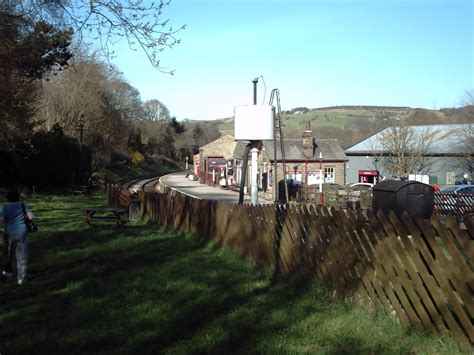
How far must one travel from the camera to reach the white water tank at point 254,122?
15.5 meters

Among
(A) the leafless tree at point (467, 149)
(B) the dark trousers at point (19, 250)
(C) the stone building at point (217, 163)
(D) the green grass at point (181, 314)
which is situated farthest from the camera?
(C) the stone building at point (217, 163)

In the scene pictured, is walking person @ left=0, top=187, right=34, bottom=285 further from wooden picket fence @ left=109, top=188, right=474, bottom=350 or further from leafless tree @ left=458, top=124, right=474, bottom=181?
leafless tree @ left=458, top=124, right=474, bottom=181

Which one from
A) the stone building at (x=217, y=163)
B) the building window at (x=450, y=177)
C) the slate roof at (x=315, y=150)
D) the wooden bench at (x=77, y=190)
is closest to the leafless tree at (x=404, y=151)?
the building window at (x=450, y=177)

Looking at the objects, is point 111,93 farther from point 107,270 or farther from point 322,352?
point 322,352

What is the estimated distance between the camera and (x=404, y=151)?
5247 cm

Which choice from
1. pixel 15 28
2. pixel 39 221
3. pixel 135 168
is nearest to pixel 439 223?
pixel 15 28

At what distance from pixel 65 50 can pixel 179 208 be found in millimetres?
6273

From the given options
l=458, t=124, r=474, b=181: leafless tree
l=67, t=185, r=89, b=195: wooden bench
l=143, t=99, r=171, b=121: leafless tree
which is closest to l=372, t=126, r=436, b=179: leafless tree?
l=458, t=124, r=474, b=181: leafless tree

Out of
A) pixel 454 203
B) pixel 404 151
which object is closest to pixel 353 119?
pixel 404 151

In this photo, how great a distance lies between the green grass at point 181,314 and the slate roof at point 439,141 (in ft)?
156

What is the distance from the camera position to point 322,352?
455cm

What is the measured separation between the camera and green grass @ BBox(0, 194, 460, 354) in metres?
4.84

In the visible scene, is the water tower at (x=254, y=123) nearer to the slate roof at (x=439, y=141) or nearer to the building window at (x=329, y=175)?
the slate roof at (x=439, y=141)

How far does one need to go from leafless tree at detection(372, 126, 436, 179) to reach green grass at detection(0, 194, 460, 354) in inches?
1779
